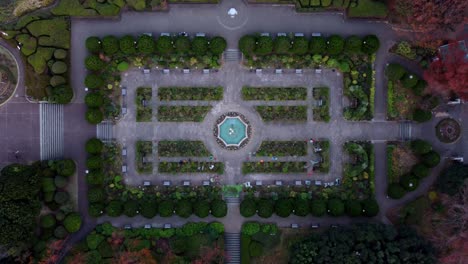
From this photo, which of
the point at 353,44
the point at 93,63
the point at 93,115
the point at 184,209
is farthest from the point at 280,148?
the point at 93,63

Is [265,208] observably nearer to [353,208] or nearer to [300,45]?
[353,208]

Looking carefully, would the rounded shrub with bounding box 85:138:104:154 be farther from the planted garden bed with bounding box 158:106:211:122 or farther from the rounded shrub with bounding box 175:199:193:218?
the rounded shrub with bounding box 175:199:193:218

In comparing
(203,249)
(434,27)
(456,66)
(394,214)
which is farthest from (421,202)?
(203,249)

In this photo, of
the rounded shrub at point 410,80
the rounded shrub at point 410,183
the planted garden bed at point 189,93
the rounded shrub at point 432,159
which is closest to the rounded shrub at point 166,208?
the planted garden bed at point 189,93

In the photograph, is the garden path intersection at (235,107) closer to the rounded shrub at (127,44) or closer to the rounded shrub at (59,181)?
the rounded shrub at (59,181)

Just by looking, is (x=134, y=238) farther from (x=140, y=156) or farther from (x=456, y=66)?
(x=456, y=66)

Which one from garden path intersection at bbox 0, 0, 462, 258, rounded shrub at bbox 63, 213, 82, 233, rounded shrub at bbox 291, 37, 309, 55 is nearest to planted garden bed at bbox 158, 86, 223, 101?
garden path intersection at bbox 0, 0, 462, 258
